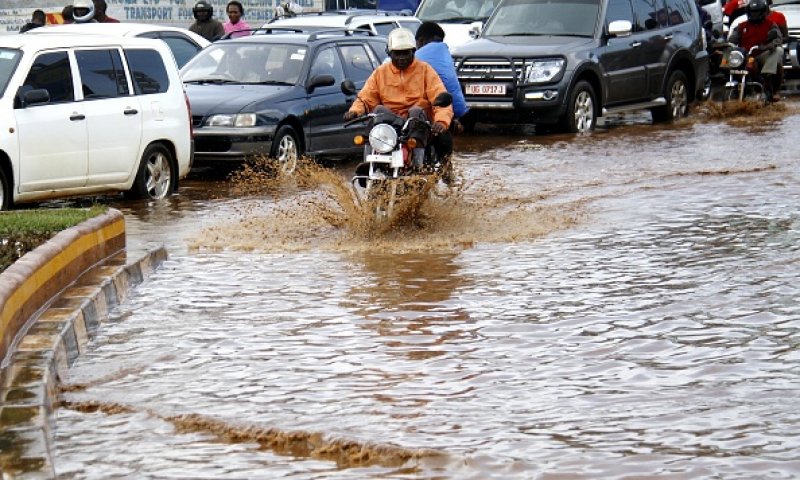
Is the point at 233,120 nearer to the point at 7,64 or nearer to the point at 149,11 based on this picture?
the point at 7,64

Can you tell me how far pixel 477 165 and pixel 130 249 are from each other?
718 centimetres

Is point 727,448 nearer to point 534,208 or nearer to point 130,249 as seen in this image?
point 130,249

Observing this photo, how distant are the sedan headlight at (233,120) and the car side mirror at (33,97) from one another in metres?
3.39

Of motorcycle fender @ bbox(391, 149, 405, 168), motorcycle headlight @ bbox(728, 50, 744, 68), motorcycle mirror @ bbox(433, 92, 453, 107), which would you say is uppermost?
motorcycle mirror @ bbox(433, 92, 453, 107)

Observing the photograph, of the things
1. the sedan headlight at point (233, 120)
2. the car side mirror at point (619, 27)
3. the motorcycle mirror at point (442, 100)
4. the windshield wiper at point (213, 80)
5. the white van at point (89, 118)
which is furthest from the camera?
the car side mirror at point (619, 27)

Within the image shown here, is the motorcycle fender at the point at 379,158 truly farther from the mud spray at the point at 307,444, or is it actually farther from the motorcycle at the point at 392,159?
the mud spray at the point at 307,444

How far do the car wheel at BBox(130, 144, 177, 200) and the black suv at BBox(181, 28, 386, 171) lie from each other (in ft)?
4.38

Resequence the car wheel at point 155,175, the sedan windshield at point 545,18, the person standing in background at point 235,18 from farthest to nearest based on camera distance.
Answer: the person standing in background at point 235,18 → the sedan windshield at point 545,18 → the car wheel at point 155,175

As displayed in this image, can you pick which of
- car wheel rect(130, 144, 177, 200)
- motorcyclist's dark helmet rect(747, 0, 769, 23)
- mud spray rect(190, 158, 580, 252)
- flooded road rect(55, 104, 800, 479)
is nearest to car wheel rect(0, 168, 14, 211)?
flooded road rect(55, 104, 800, 479)

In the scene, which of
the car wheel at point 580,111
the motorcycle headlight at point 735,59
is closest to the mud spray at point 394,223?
the car wheel at point 580,111

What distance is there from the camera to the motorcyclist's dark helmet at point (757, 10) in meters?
24.8

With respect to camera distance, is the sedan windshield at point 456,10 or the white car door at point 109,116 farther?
the sedan windshield at point 456,10

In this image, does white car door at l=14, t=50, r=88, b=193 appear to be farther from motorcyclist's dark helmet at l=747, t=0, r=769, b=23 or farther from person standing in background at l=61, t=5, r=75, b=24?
motorcyclist's dark helmet at l=747, t=0, r=769, b=23

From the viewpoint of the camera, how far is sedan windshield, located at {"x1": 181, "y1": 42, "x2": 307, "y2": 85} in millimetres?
18438
